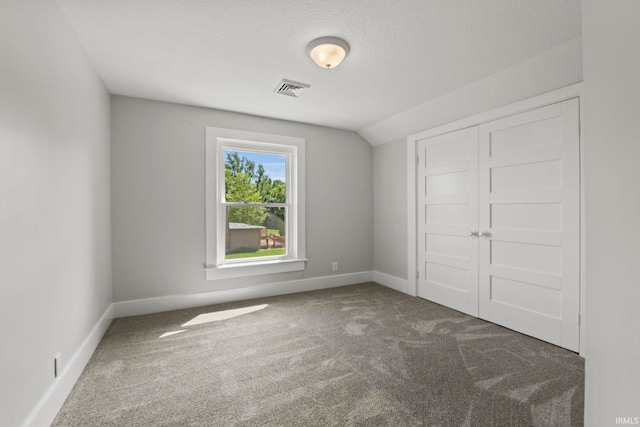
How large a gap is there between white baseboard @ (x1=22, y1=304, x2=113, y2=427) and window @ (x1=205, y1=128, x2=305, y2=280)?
132cm

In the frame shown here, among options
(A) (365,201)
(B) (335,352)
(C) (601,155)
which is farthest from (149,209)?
(C) (601,155)

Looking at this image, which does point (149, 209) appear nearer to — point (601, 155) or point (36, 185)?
point (36, 185)

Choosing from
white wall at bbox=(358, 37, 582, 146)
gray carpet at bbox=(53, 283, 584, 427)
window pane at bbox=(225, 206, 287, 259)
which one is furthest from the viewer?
window pane at bbox=(225, 206, 287, 259)

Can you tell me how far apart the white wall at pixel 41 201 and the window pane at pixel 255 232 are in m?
1.56

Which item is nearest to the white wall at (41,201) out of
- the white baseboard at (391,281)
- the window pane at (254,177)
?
the window pane at (254,177)

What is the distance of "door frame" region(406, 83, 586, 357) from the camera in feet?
7.69

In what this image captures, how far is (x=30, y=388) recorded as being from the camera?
1402mm

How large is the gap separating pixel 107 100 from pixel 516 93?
4018mm

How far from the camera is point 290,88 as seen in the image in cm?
292

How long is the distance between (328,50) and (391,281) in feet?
10.6

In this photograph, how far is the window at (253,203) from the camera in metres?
3.58

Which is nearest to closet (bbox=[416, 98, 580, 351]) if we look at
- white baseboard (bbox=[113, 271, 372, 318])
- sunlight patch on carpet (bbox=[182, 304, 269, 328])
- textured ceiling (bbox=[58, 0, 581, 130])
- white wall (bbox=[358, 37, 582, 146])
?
white wall (bbox=[358, 37, 582, 146])

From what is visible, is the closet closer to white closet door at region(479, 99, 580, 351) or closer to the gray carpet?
white closet door at region(479, 99, 580, 351)

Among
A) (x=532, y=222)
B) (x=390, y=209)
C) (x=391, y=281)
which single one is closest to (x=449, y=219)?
(x=532, y=222)
